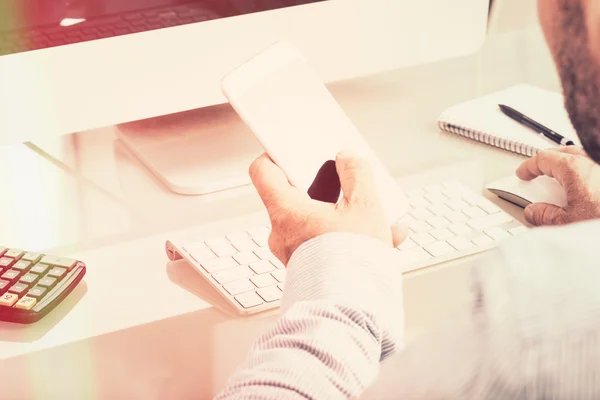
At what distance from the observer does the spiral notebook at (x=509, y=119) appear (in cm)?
87

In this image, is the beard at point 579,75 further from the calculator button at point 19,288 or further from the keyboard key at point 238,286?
the calculator button at point 19,288

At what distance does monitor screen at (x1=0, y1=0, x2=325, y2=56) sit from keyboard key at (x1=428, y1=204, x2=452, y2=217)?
269 mm

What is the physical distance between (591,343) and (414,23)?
27.5 inches

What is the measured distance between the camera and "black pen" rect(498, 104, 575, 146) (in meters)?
0.86

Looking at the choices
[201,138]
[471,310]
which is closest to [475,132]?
[201,138]

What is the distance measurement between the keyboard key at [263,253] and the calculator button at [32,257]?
6.8 inches

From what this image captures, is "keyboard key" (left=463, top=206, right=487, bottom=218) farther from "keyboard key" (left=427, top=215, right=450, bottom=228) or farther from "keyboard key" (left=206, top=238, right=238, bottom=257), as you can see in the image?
"keyboard key" (left=206, top=238, right=238, bottom=257)

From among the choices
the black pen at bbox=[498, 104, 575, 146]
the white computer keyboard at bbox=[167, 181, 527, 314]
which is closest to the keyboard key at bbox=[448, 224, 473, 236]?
the white computer keyboard at bbox=[167, 181, 527, 314]

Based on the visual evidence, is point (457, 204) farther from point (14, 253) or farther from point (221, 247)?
point (14, 253)

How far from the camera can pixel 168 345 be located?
1.94 ft

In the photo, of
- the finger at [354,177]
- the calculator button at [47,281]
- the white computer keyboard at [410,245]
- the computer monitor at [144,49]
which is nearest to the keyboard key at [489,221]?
the white computer keyboard at [410,245]

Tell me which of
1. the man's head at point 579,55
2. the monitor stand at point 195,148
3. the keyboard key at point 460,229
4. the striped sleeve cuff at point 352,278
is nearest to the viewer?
the man's head at point 579,55

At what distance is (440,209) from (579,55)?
1.21 feet

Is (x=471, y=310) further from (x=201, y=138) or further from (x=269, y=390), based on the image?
(x=201, y=138)
